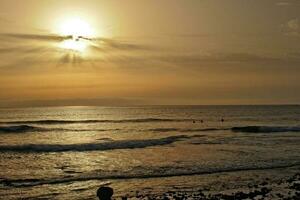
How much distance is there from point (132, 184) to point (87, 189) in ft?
8.47

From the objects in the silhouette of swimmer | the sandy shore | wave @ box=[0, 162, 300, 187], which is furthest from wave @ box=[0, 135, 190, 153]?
the silhouette of swimmer

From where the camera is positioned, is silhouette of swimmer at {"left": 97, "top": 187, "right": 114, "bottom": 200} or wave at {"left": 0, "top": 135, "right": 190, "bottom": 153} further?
wave at {"left": 0, "top": 135, "right": 190, "bottom": 153}

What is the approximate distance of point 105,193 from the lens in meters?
19.7

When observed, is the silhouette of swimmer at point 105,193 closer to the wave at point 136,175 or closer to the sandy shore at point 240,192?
the sandy shore at point 240,192

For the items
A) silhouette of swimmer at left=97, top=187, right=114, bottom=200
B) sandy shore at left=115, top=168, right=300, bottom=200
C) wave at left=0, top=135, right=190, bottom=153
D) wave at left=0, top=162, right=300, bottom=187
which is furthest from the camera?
wave at left=0, top=135, right=190, bottom=153

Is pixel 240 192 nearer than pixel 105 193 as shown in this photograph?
No

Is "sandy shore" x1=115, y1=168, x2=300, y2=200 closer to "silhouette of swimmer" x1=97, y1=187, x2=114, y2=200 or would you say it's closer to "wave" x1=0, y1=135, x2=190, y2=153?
"silhouette of swimmer" x1=97, y1=187, x2=114, y2=200

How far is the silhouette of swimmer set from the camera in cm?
1961

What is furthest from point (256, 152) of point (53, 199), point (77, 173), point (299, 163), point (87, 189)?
point (53, 199)

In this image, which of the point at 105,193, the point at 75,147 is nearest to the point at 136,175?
the point at 105,193

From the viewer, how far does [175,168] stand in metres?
30.0

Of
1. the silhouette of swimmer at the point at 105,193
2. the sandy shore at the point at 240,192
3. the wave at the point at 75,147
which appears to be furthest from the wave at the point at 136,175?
the wave at the point at 75,147

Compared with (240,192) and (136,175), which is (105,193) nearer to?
(240,192)

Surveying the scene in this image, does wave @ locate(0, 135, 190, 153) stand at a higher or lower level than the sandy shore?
higher
